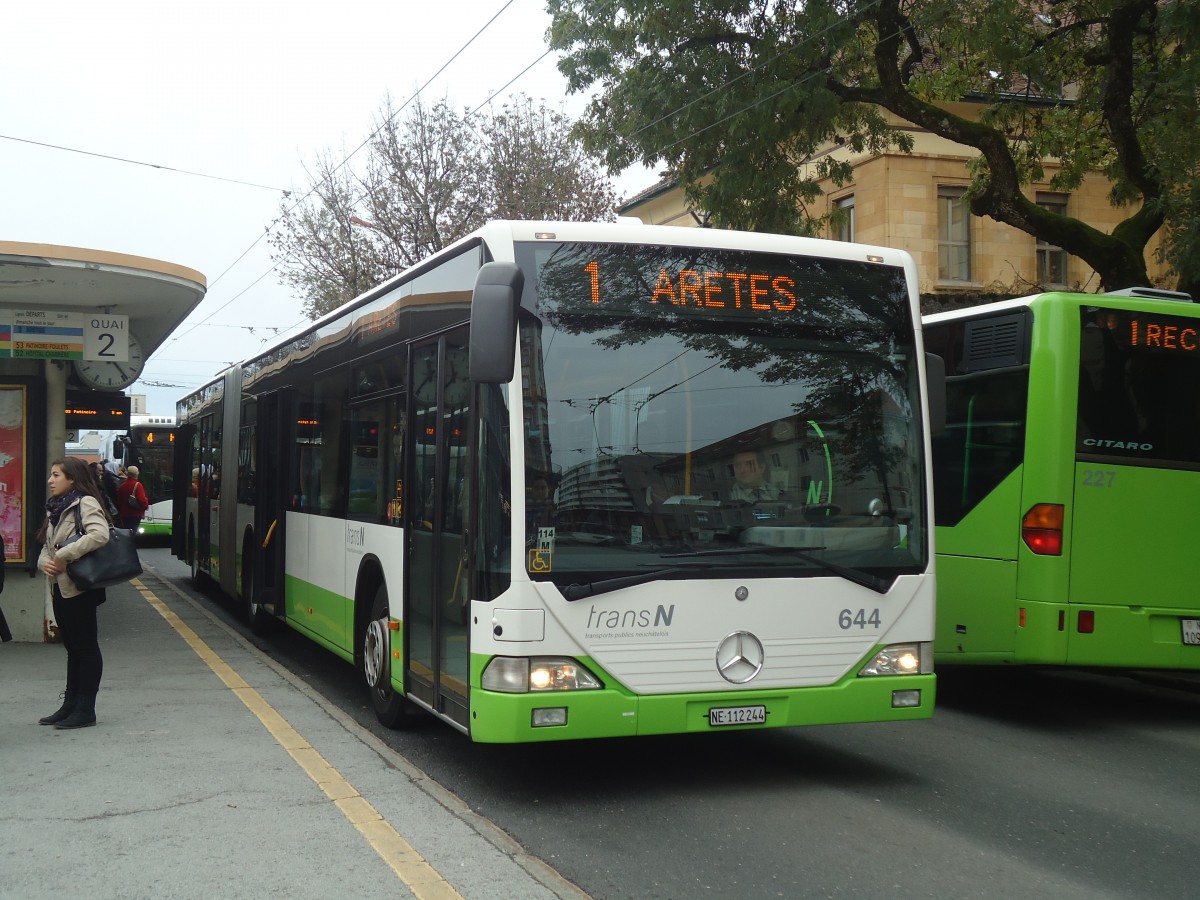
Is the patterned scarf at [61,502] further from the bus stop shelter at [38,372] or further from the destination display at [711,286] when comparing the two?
the bus stop shelter at [38,372]

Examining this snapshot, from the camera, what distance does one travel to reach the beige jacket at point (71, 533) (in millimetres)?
7840

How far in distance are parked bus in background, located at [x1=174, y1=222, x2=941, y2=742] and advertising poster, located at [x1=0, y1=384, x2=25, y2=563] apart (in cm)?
616

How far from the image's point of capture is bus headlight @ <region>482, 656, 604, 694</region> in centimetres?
613

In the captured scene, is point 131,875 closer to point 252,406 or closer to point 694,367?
point 694,367

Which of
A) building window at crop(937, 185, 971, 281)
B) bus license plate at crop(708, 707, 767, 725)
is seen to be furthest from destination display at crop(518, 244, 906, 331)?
building window at crop(937, 185, 971, 281)

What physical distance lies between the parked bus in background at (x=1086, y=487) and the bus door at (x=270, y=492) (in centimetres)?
607

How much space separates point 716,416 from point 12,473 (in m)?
8.36

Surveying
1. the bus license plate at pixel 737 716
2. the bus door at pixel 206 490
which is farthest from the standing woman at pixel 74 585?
the bus door at pixel 206 490

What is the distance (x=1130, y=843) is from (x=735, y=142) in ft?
38.6

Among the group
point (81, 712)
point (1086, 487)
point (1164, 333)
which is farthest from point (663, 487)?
point (1164, 333)

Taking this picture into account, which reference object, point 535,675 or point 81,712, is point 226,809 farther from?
point 81,712

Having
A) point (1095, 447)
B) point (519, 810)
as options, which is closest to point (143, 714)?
point (519, 810)

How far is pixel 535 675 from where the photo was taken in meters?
6.14

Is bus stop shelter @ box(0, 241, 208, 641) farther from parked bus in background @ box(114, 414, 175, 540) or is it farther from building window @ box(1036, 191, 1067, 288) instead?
building window @ box(1036, 191, 1067, 288)
